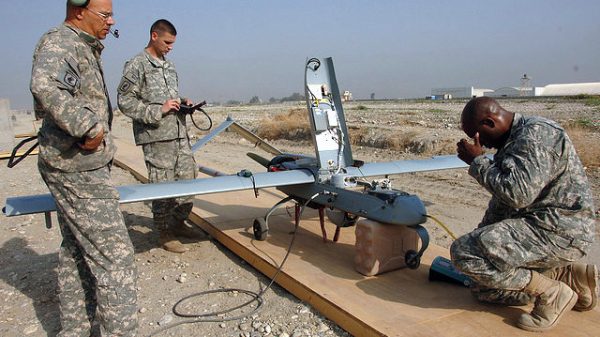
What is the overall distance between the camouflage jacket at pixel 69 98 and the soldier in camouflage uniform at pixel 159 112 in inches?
69.0

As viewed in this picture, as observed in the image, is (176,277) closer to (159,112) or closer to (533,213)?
(159,112)

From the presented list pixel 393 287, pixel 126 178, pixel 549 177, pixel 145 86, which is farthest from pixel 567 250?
pixel 126 178

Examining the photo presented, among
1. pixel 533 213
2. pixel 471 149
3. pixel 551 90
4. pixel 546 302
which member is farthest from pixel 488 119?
pixel 551 90

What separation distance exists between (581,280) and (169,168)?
4.19 metres

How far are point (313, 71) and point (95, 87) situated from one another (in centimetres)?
265

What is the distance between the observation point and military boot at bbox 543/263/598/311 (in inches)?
125

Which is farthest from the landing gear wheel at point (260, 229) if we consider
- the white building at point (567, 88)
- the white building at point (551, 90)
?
the white building at point (567, 88)

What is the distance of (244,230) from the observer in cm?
560

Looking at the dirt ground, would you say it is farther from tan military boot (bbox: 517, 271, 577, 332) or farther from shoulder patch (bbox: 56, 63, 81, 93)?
shoulder patch (bbox: 56, 63, 81, 93)

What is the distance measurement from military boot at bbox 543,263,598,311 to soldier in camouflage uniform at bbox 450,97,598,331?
0.18 meters

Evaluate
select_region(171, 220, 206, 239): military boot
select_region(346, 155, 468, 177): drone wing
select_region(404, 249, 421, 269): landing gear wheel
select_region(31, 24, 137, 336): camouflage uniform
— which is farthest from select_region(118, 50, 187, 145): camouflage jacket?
select_region(404, 249, 421, 269): landing gear wheel

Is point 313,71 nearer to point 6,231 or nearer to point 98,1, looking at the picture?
point 98,1

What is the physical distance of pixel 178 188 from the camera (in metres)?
4.23

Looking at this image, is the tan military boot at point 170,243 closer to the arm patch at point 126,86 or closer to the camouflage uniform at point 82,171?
the arm patch at point 126,86
